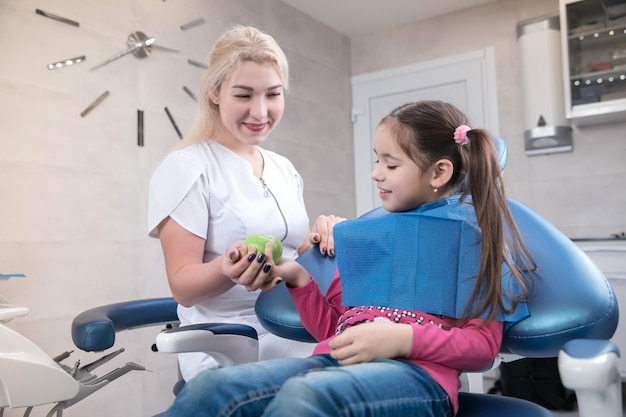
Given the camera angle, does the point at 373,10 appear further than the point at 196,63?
Yes

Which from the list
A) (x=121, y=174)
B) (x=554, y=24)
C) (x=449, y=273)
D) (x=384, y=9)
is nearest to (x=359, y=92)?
(x=384, y=9)

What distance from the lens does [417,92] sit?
442 cm

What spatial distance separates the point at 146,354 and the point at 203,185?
5.56 feet

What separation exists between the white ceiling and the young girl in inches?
120

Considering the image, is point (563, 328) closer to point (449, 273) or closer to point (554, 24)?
point (449, 273)

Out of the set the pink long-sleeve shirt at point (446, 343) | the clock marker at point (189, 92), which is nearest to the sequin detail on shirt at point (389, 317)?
the pink long-sleeve shirt at point (446, 343)

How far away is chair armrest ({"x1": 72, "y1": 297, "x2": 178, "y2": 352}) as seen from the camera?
1.18 metres

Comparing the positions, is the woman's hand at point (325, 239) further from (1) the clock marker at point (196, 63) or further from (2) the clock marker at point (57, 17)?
(1) the clock marker at point (196, 63)

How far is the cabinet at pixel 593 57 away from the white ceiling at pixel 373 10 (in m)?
0.81

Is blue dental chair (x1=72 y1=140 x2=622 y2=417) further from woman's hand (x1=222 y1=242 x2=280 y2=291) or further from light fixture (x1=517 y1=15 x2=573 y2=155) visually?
light fixture (x1=517 y1=15 x2=573 y2=155)

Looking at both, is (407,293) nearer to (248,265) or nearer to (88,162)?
(248,265)

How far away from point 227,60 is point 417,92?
10.4 feet

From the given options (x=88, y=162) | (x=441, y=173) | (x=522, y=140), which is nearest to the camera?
(x=441, y=173)

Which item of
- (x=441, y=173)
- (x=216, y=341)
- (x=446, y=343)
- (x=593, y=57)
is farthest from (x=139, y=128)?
(x=593, y=57)
